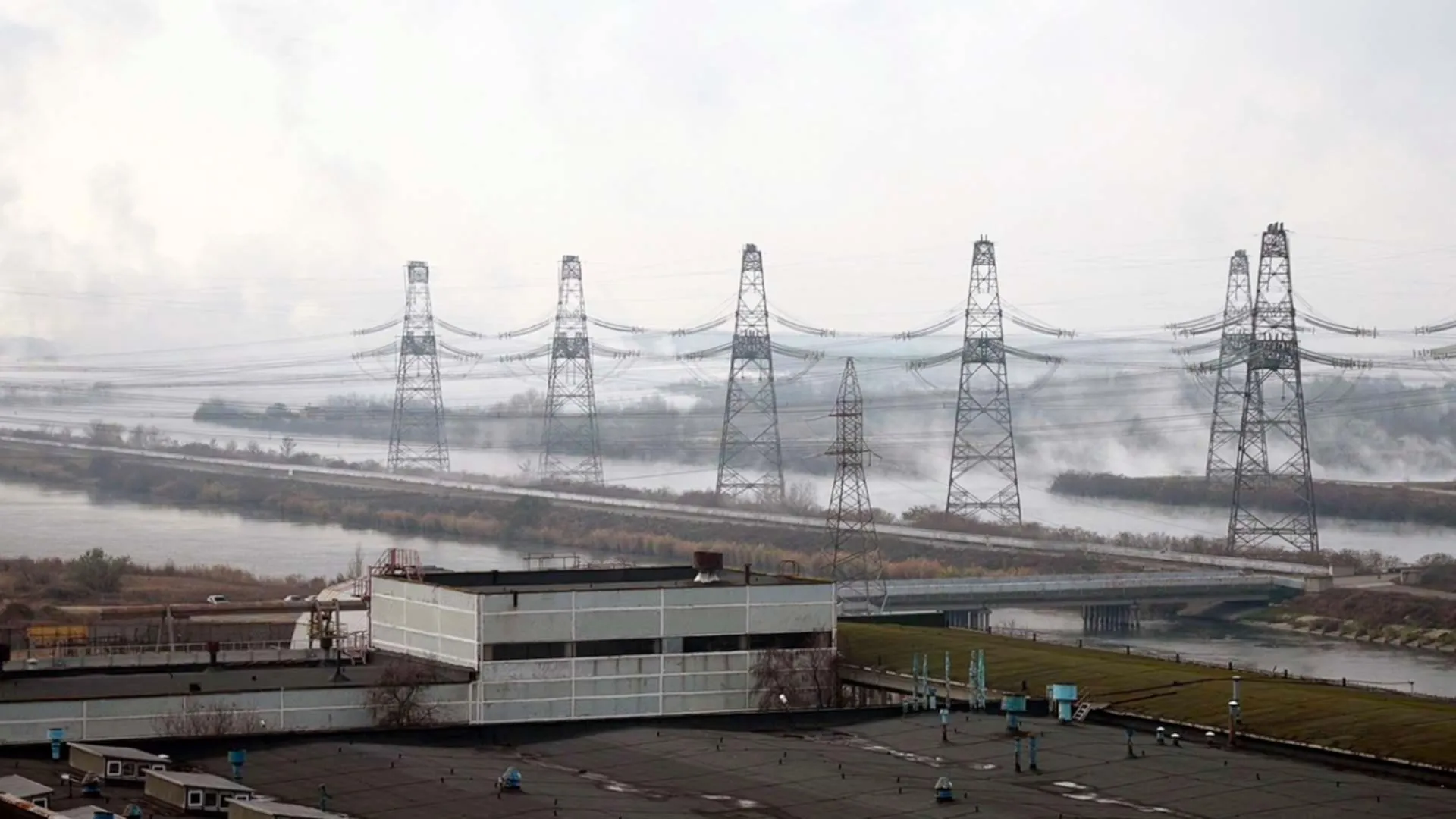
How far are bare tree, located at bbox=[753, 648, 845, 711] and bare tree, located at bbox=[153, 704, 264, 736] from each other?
4969 millimetres

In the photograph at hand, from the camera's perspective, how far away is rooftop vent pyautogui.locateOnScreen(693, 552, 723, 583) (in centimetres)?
2098

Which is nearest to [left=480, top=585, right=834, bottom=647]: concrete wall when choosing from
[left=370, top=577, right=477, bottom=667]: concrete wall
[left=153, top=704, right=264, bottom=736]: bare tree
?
[left=370, top=577, right=477, bottom=667]: concrete wall

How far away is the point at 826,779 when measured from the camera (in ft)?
44.0

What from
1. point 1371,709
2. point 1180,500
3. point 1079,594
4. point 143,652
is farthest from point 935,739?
point 1180,500

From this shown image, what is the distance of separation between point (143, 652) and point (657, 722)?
7.01 m

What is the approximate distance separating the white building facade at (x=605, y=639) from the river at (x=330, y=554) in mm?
12888

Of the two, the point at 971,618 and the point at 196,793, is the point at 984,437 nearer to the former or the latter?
the point at 971,618

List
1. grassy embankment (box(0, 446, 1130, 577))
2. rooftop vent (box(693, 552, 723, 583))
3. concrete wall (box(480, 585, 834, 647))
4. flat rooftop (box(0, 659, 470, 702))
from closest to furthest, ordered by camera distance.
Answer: flat rooftop (box(0, 659, 470, 702)), concrete wall (box(480, 585, 834, 647)), rooftop vent (box(693, 552, 723, 583)), grassy embankment (box(0, 446, 1130, 577))

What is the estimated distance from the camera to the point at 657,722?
16781mm

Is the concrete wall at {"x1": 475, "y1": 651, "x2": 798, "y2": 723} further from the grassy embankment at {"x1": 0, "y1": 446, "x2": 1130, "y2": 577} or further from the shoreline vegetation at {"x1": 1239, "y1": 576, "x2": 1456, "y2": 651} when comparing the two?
the grassy embankment at {"x1": 0, "y1": 446, "x2": 1130, "y2": 577}

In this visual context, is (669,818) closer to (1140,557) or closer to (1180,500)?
(1140,557)

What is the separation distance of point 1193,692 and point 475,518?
144 feet

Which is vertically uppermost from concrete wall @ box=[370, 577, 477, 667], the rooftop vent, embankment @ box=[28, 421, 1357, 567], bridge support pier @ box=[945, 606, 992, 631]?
embankment @ box=[28, 421, 1357, 567]

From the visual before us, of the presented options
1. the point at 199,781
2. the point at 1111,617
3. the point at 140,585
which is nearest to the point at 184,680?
the point at 199,781
